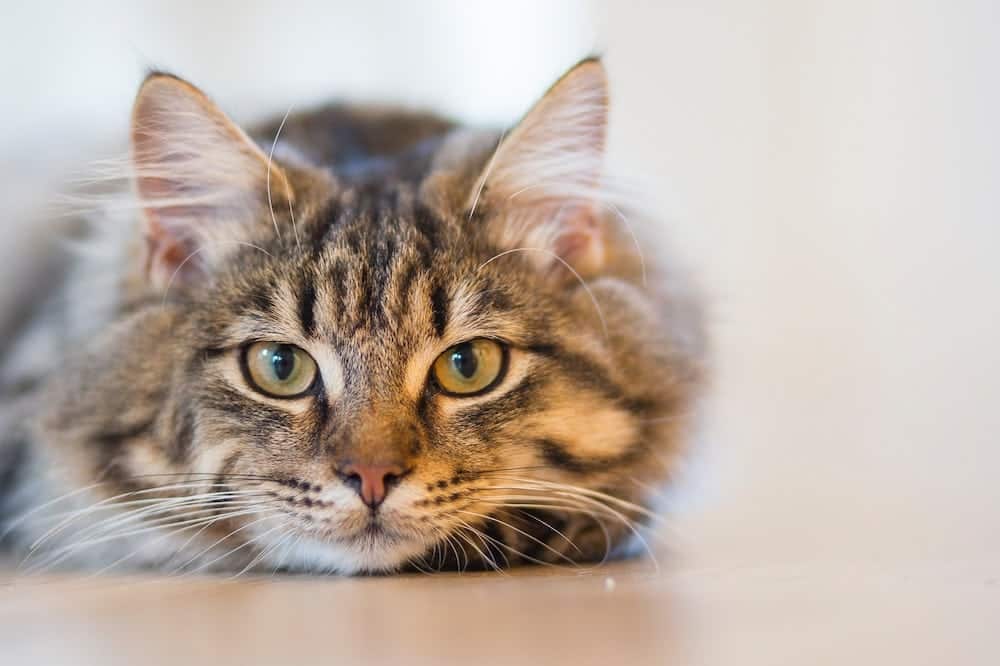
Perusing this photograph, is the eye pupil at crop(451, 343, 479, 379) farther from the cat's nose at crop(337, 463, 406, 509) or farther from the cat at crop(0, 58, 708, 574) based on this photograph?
the cat's nose at crop(337, 463, 406, 509)

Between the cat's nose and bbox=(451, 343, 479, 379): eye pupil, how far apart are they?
16 cm

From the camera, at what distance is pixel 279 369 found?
3.85 feet

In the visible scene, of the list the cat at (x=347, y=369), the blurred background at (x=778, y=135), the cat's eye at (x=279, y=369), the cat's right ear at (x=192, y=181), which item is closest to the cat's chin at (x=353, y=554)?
the cat at (x=347, y=369)

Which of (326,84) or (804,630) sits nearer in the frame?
(804,630)

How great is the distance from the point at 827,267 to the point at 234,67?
1348 millimetres

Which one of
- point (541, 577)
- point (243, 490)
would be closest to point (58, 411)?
point (243, 490)

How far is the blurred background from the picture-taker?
6.18 feet

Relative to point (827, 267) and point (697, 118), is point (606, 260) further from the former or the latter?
point (827, 267)

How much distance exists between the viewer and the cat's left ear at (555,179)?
1247mm

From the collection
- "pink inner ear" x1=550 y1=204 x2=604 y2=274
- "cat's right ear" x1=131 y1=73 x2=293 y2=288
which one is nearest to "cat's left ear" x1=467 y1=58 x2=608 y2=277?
"pink inner ear" x1=550 y1=204 x2=604 y2=274

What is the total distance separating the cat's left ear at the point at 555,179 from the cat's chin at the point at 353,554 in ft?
1.32

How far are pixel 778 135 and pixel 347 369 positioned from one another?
1308 mm

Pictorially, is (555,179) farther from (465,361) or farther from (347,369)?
(347,369)

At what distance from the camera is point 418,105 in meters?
1.83
